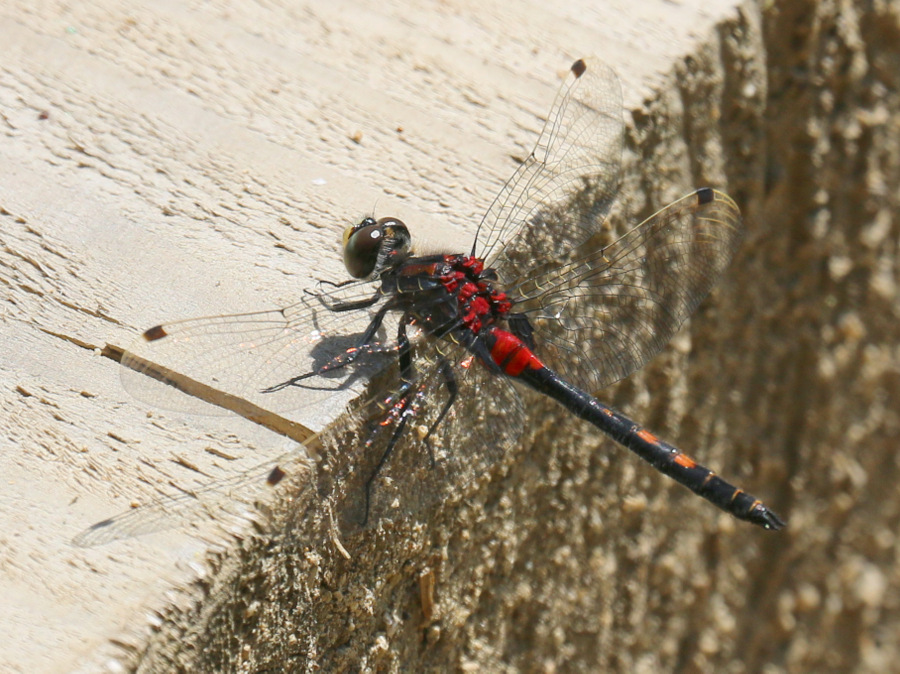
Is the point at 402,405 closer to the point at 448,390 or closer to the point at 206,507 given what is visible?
the point at 448,390

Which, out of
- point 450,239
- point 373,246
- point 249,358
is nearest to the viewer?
point 249,358

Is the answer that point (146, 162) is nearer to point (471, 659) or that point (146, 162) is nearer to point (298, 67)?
point (298, 67)

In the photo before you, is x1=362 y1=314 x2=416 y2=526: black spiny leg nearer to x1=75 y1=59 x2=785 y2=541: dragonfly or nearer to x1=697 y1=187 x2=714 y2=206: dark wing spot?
x1=75 y1=59 x2=785 y2=541: dragonfly

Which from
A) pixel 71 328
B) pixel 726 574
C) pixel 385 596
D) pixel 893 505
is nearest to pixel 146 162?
pixel 71 328

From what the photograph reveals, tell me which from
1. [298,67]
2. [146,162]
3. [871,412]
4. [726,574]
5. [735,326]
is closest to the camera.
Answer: [146,162]

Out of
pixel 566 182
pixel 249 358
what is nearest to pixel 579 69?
pixel 566 182

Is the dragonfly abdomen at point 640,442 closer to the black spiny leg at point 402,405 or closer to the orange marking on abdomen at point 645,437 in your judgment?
the orange marking on abdomen at point 645,437
